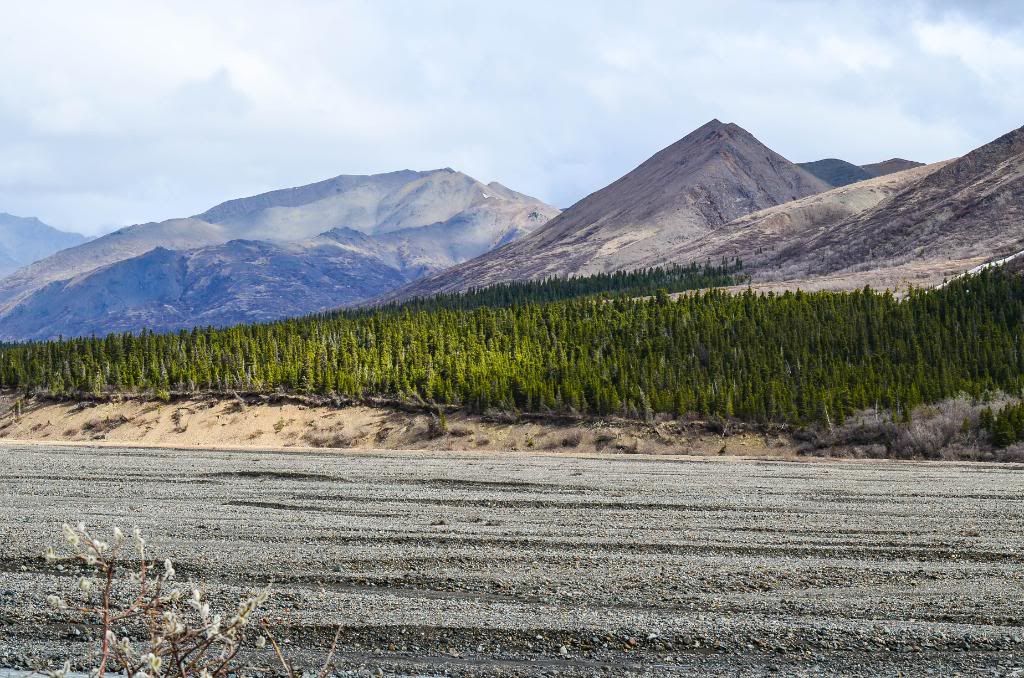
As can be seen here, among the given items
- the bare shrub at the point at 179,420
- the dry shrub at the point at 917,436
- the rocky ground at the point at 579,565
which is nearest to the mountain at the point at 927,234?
the dry shrub at the point at 917,436

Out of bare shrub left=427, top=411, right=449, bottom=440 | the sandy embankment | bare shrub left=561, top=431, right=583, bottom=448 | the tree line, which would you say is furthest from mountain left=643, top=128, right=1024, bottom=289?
bare shrub left=427, top=411, right=449, bottom=440

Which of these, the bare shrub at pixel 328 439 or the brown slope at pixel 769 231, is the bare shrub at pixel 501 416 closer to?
the bare shrub at pixel 328 439

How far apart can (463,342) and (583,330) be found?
7.56m

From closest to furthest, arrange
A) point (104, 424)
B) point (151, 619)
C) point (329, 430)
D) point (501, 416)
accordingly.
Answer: point (151, 619) < point (501, 416) < point (329, 430) < point (104, 424)

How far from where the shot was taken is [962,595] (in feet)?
44.4

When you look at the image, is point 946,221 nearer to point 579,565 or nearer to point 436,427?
point 436,427

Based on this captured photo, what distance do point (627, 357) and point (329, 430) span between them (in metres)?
16.5

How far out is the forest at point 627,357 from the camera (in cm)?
4062

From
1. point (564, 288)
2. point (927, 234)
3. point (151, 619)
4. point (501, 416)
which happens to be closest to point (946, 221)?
point (927, 234)

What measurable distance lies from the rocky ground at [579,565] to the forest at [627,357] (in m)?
13.7

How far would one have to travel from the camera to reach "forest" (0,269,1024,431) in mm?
40625

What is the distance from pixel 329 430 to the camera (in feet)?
143

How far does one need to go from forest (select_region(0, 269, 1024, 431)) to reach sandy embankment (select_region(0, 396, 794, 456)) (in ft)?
4.70

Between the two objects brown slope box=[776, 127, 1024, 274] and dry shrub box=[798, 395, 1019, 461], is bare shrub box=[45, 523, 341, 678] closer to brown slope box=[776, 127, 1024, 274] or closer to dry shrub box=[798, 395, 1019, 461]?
dry shrub box=[798, 395, 1019, 461]
